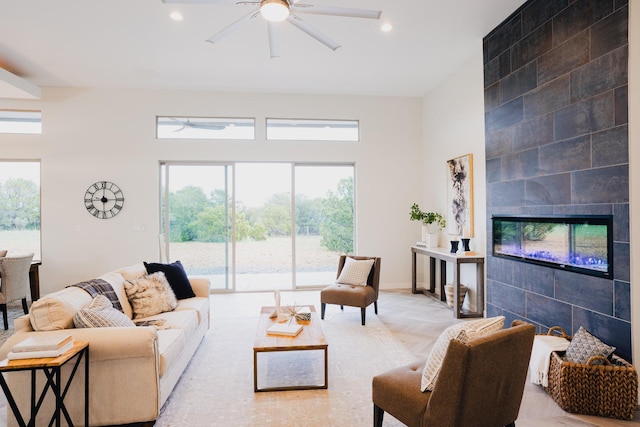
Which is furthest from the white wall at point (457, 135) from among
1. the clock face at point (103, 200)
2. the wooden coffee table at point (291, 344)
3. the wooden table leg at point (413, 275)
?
the clock face at point (103, 200)

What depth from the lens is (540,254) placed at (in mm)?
3309

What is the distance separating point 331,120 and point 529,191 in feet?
11.5

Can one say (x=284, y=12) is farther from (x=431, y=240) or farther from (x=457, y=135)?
(x=431, y=240)

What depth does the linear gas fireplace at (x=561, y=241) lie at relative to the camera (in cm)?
263

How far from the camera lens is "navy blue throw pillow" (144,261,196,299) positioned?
3.65 meters

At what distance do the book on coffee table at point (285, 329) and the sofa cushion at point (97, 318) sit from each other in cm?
106

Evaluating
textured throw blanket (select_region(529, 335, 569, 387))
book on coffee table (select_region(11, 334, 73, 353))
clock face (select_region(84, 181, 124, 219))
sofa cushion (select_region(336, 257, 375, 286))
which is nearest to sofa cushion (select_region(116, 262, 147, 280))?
book on coffee table (select_region(11, 334, 73, 353))

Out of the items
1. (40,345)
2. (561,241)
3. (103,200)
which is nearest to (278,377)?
(40,345)

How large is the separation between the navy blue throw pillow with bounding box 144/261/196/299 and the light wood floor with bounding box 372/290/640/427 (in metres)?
2.34

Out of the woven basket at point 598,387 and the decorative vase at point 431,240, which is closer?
the woven basket at point 598,387

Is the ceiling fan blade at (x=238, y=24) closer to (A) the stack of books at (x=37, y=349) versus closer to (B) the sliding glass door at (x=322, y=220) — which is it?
(A) the stack of books at (x=37, y=349)

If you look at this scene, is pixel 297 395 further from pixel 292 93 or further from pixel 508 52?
pixel 292 93

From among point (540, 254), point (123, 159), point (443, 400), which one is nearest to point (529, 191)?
point (540, 254)

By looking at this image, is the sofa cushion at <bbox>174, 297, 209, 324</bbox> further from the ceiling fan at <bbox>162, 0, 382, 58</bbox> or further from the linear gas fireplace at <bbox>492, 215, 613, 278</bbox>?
the linear gas fireplace at <bbox>492, 215, 613, 278</bbox>
